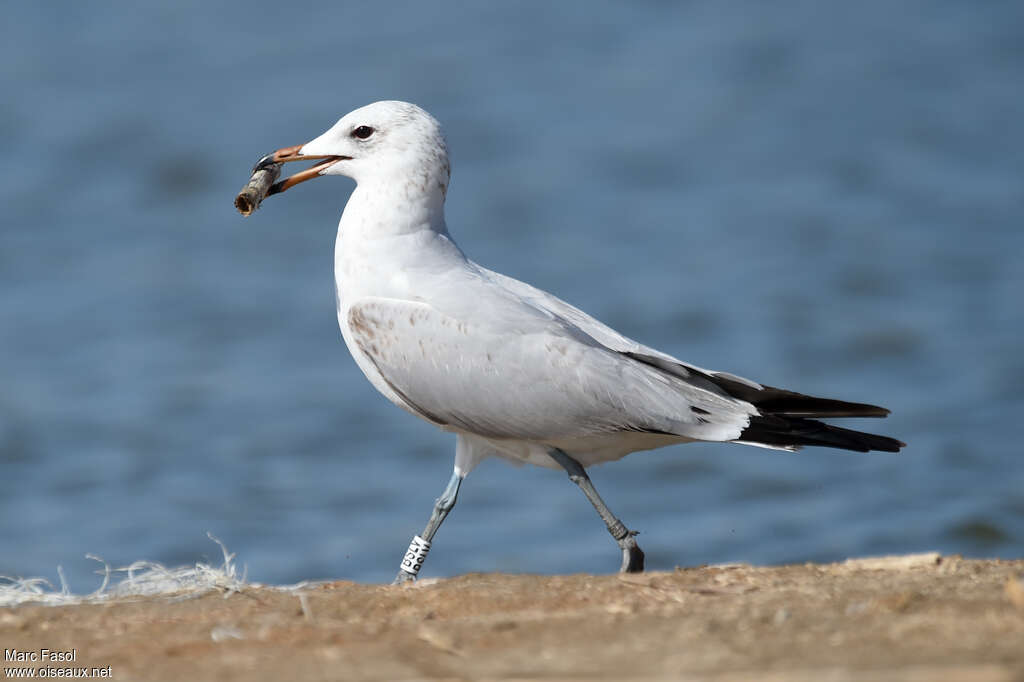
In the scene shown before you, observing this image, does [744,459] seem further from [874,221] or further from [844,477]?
[874,221]

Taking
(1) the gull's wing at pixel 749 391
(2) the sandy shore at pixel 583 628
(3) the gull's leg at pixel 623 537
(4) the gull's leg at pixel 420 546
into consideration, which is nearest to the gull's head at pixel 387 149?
(1) the gull's wing at pixel 749 391

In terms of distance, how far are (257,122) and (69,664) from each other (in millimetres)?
15403

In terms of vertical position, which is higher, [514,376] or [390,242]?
[390,242]

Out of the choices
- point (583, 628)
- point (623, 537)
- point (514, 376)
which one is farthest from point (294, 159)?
point (583, 628)

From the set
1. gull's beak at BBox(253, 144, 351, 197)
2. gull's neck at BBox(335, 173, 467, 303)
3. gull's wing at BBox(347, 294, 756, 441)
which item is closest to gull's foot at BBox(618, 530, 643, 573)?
gull's wing at BBox(347, 294, 756, 441)

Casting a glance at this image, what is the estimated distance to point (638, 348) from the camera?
607 centimetres

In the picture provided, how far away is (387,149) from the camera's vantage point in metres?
6.34

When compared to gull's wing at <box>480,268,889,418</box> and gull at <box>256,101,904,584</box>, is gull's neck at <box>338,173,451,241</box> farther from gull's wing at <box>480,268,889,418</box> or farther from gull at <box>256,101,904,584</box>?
gull's wing at <box>480,268,889,418</box>

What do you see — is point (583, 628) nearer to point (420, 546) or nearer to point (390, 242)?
point (420, 546)

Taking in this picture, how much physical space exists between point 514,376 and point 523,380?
1.5 inches

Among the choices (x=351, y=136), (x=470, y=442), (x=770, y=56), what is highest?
(x=770, y=56)

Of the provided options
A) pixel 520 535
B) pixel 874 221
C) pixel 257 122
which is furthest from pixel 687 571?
pixel 257 122

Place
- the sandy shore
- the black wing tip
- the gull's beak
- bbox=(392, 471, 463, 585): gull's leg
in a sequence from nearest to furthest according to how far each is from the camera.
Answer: the sandy shore
the black wing tip
bbox=(392, 471, 463, 585): gull's leg
the gull's beak

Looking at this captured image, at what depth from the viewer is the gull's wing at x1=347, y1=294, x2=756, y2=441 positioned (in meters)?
5.86
